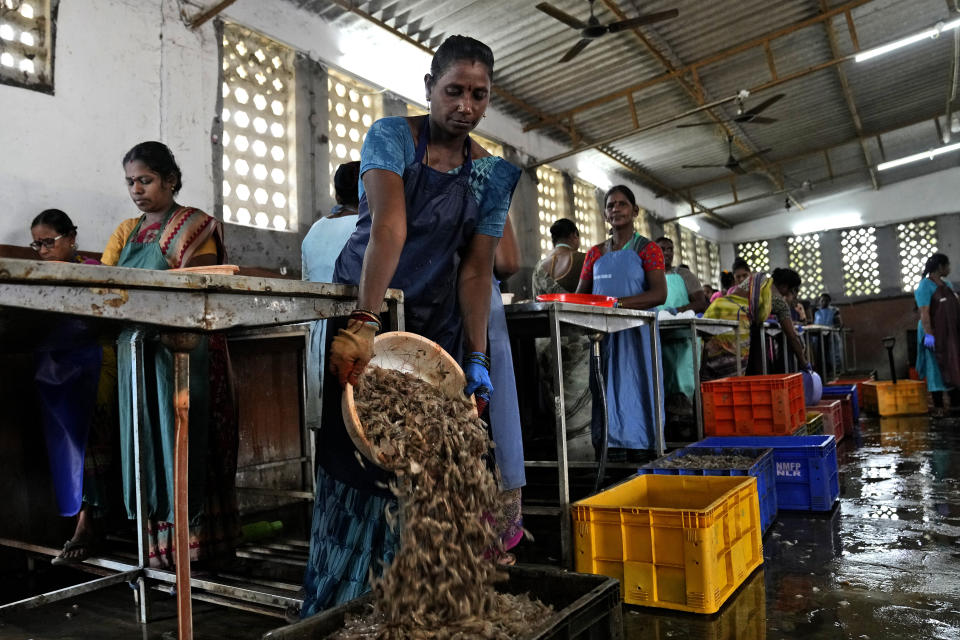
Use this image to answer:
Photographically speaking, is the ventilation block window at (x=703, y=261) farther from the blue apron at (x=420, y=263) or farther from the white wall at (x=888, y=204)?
the blue apron at (x=420, y=263)

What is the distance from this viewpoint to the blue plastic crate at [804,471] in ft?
10.9

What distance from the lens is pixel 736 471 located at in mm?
2742

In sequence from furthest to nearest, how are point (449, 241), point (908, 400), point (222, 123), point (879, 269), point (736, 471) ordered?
1. point (879, 269)
2. point (908, 400)
3. point (222, 123)
4. point (736, 471)
5. point (449, 241)

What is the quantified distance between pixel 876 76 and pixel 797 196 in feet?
22.2

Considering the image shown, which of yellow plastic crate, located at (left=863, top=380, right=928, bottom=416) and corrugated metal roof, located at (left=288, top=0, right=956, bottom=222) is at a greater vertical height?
corrugated metal roof, located at (left=288, top=0, right=956, bottom=222)

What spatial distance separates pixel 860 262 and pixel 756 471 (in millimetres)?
16394

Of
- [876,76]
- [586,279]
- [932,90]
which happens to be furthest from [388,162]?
[932,90]

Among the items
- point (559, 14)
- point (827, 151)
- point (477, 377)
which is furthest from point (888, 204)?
point (477, 377)

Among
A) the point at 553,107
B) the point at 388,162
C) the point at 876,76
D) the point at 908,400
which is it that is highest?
the point at 876,76

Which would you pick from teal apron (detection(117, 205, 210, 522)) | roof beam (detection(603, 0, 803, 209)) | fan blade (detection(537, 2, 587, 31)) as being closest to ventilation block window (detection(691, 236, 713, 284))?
roof beam (detection(603, 0, 803, 209))

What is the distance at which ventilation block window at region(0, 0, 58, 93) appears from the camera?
3758mm

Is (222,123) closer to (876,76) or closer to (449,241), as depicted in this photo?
(449,241)

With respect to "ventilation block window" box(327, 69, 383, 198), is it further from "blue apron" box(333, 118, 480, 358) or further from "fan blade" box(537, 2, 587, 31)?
"blue apron" box(333, 118, 480, 358)

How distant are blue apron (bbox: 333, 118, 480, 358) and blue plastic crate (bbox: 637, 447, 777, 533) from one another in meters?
1.42
